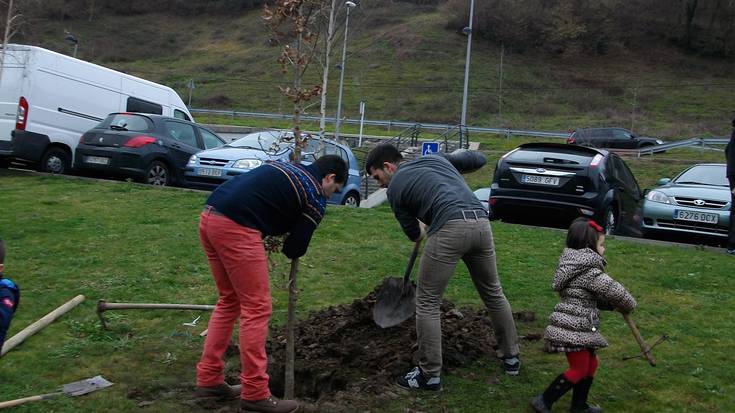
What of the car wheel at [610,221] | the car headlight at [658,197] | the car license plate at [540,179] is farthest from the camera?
the car headlight at [658,197]

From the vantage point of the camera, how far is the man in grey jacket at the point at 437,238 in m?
4.98

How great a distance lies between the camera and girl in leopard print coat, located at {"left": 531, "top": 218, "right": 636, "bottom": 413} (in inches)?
183

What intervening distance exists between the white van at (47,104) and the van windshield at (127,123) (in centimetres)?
99

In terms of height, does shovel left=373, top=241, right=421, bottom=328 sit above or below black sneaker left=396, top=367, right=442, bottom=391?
above

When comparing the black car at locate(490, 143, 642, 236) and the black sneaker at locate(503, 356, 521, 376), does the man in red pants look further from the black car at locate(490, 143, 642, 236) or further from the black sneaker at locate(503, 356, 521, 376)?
the black car at locate(490, 143, 642, 236)

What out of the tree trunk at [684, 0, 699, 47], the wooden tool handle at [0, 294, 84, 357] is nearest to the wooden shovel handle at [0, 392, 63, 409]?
the wooden tool handle at [0, 294, 84, 357]

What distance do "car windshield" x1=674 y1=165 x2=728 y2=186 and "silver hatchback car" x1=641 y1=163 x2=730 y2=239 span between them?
2.08 feet

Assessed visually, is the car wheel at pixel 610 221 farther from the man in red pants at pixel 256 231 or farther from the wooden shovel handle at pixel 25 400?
the wooden shovel handle at pixel 25 400

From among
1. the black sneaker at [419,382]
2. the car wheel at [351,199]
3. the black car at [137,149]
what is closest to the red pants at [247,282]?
the black sneaker at [419,382]

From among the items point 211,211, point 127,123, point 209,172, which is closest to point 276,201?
point 211,211

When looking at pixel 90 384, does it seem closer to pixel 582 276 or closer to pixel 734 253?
pixel 582 276

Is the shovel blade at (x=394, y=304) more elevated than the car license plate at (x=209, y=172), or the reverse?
the car license plate at (x=209, y=172)

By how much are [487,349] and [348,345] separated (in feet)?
3.45

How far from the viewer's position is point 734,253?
9531mm
